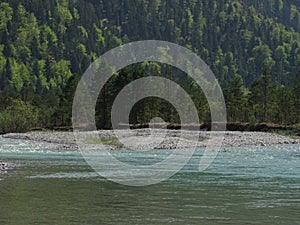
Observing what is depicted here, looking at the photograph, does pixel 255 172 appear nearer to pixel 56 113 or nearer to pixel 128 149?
pixel 128 149

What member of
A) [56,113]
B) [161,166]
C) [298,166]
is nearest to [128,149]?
[161,166]

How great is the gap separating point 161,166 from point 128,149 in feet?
66.3

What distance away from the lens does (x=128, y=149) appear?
64.4 m

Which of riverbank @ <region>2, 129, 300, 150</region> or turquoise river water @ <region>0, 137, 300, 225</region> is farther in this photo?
riverbank @ <region>2, 129, 300, 150</region>

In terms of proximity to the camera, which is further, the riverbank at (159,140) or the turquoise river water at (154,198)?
the riverbank at (159,140)

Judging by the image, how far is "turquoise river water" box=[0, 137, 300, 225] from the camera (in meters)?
21.6

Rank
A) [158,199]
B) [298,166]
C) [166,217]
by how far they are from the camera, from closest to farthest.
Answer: [166,217]
[158,199]
[298,166]

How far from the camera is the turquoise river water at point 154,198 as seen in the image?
851 inches

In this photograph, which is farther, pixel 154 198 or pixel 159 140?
pixel 159 140

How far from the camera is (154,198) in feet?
87.9

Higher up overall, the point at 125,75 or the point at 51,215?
the point at 125,75

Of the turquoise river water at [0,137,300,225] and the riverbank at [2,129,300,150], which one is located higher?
the riverbank at [2,129,300,150]

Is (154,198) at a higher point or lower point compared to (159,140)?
lower

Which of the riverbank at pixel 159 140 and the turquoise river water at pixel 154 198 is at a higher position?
the riverbank at pixel 159 140
